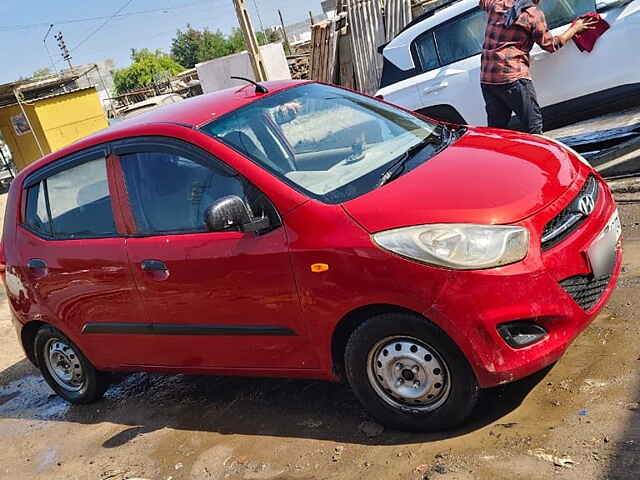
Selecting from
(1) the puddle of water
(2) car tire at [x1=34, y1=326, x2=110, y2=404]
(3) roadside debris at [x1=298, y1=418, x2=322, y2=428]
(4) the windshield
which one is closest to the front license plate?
(4) the windshield

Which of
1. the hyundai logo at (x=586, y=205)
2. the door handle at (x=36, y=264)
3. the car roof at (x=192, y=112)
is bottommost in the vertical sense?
the hyundai logo at (x=586, y=205)

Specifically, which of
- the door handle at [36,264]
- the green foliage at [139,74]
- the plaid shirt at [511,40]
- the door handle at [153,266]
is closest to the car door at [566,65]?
the plaid shirt at [511,40]

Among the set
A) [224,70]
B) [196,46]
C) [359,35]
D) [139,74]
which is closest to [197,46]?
[196,46]

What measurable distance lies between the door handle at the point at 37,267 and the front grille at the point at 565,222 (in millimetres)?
3211

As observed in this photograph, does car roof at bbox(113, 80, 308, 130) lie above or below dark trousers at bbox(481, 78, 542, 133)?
above

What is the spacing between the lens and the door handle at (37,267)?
470cm

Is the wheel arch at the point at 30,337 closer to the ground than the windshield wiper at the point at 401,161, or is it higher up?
closer to the ground

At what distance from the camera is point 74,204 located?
458cm

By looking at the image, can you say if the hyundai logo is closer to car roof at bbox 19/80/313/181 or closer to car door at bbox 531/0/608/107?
car roof at bbox 19/80/313/181

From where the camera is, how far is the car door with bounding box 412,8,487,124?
715 centimetres

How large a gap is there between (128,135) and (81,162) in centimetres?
53

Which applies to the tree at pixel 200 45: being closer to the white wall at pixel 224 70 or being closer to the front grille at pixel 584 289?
the white wall at pixel 224 70

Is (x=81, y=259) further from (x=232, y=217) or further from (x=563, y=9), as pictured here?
(x=563, y=9)

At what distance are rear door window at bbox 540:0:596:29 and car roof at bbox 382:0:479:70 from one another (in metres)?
0.72
